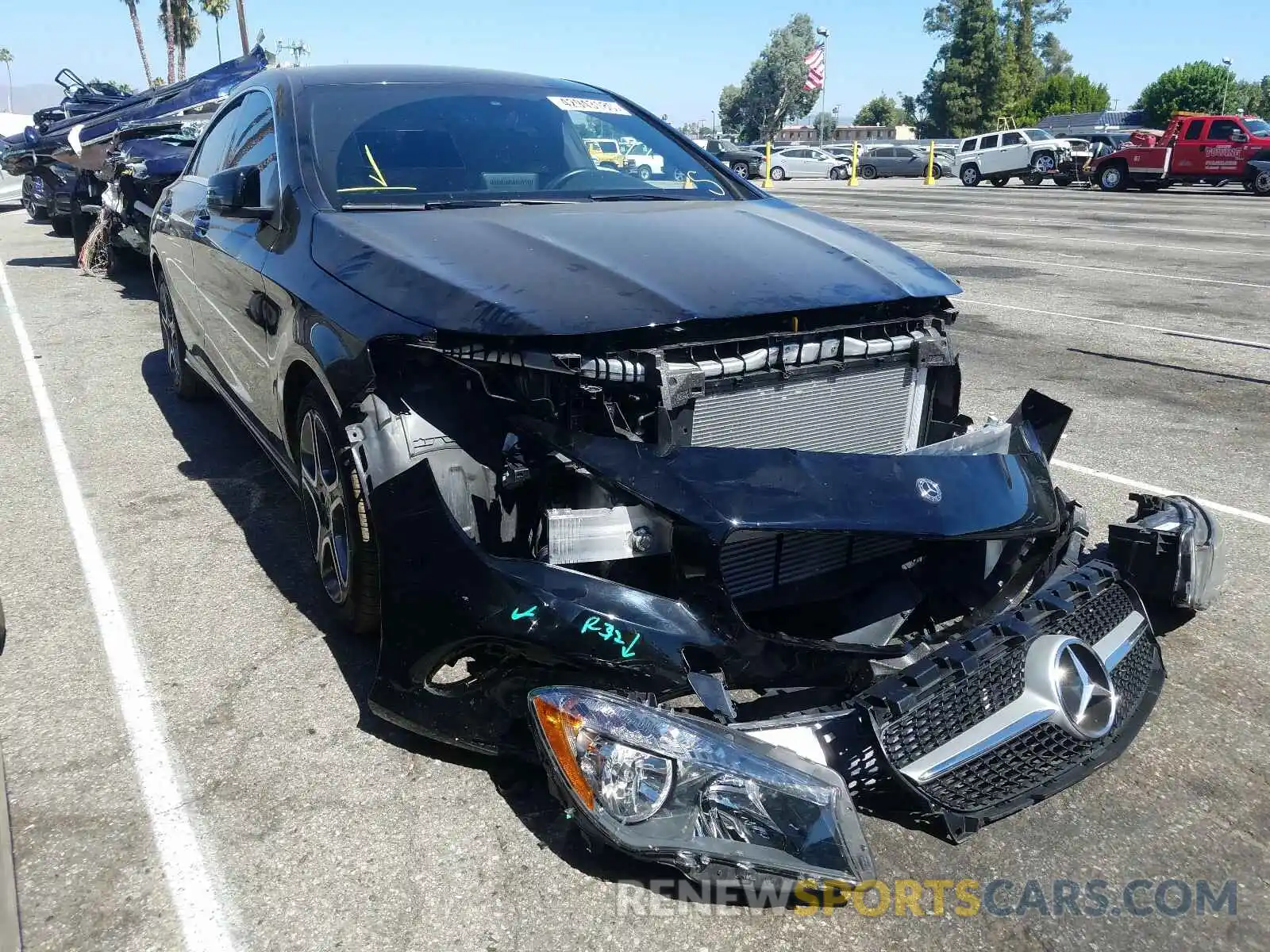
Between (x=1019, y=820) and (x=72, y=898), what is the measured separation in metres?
2.26

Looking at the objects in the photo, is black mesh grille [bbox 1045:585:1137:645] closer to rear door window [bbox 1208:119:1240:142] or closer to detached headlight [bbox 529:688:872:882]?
detached headlight [bbox 529:688:872:882]

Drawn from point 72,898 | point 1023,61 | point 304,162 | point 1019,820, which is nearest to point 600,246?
point 304,162

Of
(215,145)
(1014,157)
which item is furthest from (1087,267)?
(1014,157)

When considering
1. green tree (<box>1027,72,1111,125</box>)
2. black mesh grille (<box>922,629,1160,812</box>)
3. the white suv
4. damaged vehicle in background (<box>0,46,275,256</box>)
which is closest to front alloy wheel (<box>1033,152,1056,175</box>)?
the white suv

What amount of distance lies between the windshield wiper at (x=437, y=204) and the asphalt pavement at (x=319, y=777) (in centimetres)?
141

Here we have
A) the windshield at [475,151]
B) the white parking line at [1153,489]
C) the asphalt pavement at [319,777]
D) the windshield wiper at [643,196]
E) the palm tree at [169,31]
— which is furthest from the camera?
the palm tree at [169,31]

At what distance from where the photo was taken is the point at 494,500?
277cm

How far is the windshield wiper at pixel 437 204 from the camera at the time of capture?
3.54 m

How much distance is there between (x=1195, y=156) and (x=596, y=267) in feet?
101

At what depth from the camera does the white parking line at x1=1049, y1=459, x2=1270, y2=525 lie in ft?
15.4

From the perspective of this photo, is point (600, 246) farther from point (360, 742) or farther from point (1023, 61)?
point (1023, 61)

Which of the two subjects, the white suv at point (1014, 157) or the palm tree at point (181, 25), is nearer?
the white suv at point (1014, 157)

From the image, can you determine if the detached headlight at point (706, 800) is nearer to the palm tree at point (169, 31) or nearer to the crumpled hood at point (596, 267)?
the crumpled hood at point (596, 267)

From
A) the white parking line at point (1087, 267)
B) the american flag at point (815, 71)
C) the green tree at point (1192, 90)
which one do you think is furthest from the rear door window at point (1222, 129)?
the green tree at point (1192, 90)
